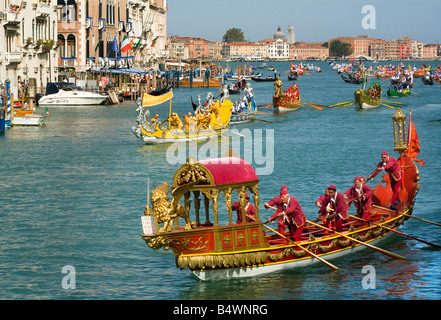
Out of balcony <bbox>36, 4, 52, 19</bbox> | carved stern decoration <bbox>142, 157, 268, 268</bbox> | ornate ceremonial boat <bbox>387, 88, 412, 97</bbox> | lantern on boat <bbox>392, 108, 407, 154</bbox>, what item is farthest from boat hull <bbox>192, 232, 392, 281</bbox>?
ornate ceremonial boat <bbox>387, 88, 412, 97</bbox>

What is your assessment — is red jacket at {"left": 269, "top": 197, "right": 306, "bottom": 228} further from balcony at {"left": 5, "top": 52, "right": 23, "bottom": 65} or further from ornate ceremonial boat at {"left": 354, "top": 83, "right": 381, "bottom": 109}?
ornate ceremonial boat at {"left": 354, "top": 83, "right": 381, "bottom": 109}

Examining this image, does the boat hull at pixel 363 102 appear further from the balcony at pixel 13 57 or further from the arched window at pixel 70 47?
the arched window at pixel 70 47

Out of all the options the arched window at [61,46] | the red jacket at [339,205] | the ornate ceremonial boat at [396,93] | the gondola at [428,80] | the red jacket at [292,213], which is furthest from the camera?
the gondola at [428,80]

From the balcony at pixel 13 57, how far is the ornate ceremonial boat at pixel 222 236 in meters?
36.2

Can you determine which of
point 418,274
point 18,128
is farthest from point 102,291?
point 18,128

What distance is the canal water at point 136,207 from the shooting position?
15.4m

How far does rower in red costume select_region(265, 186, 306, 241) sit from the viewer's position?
15.9 m

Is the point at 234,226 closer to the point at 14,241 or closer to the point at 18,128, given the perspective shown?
the point at 14,241

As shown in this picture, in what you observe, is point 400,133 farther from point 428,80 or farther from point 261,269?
point 428,80

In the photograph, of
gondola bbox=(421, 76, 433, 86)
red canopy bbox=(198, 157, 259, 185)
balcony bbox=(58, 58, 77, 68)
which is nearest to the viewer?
red canopy bbox=(198, 157, 259, 185)

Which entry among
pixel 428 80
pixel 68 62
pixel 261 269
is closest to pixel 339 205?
pixel 261 269

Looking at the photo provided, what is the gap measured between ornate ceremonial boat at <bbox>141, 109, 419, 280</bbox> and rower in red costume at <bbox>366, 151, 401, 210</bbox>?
241 cm

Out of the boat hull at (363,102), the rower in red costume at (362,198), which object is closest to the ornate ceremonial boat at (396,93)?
the boat hull at (363,102)

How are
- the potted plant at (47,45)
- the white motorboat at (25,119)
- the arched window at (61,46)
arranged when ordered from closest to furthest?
the white motorboat at (25,119) → the potted plant at (47,45) → the arched window at (61,46)
